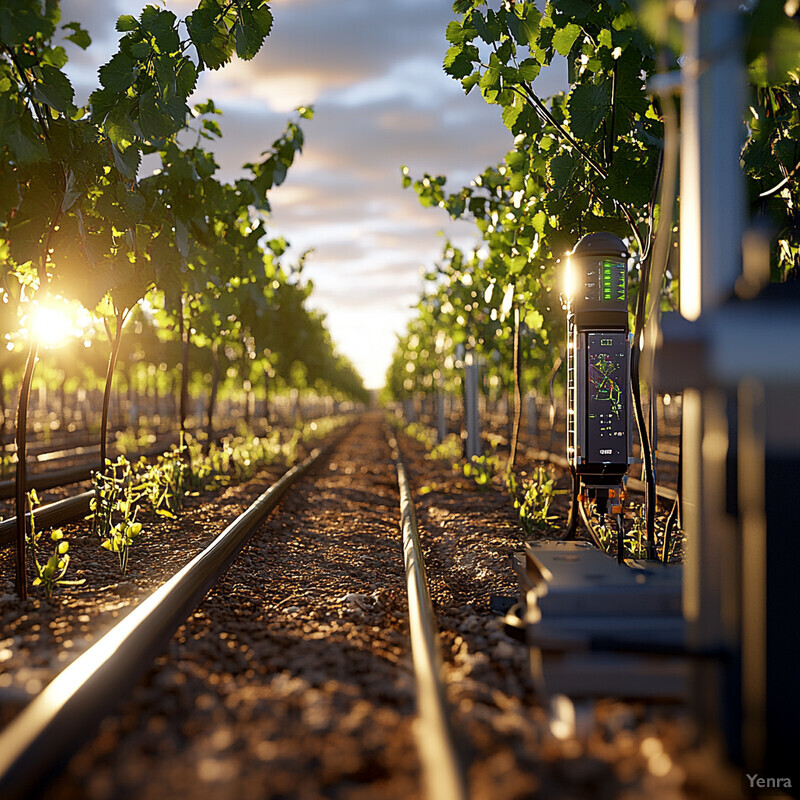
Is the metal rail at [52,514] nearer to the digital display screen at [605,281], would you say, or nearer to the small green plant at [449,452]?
the digital display screen at [605,281]

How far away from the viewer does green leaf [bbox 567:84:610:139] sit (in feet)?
16.3

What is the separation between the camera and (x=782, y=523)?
248 centimetres

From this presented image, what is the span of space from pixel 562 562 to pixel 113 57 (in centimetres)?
464

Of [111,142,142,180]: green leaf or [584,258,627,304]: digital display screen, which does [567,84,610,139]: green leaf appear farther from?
[111,142,142,180]: green leaf

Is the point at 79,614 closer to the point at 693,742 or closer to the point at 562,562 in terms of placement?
the point at 562,562

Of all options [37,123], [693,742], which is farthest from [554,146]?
[693,742]

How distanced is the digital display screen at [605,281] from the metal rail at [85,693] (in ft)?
13.4

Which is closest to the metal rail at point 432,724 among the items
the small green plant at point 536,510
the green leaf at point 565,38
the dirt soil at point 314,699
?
the dirt soil at point 314,699

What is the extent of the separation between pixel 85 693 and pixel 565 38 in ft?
18.7

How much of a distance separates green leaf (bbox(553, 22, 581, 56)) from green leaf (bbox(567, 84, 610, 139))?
1.39ft

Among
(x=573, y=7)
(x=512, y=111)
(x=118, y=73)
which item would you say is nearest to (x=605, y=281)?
(x=512, y=111)

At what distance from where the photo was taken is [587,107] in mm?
4992

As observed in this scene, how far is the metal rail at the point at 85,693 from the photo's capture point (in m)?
2.37

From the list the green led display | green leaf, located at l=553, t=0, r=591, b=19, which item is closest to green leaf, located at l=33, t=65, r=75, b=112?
green leaf, located at l=553, t=0, r=591, b=19
